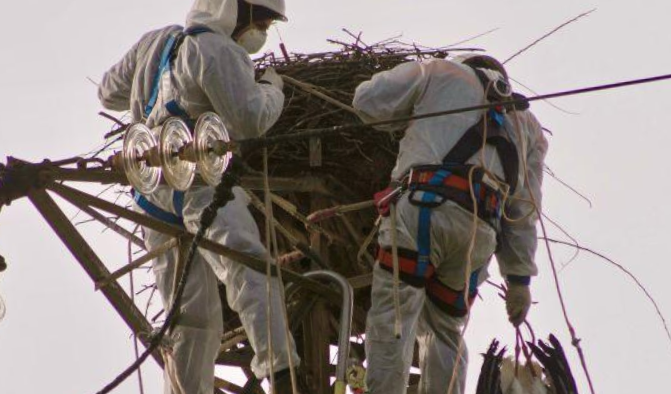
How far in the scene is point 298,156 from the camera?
1090 cm

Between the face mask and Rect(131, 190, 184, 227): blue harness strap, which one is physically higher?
the face mask

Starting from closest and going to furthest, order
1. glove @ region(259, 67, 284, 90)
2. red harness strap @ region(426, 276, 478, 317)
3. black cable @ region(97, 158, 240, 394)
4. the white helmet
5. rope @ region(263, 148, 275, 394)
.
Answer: black cable @ region(97, 158, 240, 394)
rope @ region(263, 148, 275, 394)
red harness strap @ region(426, 276, 478, 317)
the white helmet
glove @ region(259, 67, 284, 90)

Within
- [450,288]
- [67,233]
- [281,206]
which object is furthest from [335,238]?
[67,233]

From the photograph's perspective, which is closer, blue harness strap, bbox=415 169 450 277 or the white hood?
blue harness strap, bbox=415 169 450 277

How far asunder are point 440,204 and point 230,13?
1.21 m

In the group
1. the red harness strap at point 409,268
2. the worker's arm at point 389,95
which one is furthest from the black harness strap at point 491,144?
the red harness strap at point 409,268

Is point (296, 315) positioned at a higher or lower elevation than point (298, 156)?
lower

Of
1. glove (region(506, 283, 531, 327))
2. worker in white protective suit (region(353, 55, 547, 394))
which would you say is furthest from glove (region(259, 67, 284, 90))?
glove (region(506, 283, 531, 327))

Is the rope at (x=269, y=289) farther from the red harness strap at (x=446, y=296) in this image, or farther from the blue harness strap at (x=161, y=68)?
the blue harness strap at (x=161, y=68)

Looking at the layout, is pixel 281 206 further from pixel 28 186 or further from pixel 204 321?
pixel 28 186

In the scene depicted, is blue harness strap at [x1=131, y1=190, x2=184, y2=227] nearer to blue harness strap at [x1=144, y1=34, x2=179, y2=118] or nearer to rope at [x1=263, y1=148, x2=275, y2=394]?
blue harness strap at [x1=144, y1=34, x2=179, y2=118]

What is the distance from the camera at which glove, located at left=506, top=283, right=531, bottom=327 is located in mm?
9719

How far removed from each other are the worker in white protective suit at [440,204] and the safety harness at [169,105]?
28.6 inches

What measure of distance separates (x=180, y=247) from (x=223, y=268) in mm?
221
